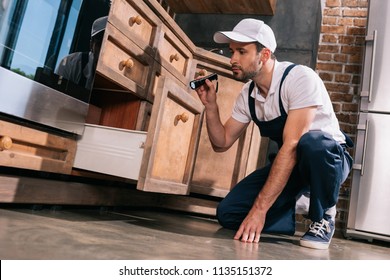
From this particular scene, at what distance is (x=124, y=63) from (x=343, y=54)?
6.02ft

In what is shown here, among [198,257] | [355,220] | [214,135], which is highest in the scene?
→ [214,135]

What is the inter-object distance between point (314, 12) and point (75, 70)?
5.86 feet

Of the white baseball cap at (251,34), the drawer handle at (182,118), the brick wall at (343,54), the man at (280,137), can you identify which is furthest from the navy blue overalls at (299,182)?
the brick wall at (343,54)

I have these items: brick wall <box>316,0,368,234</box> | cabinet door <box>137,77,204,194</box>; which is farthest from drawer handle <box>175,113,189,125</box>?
brick wall <box>316,0,368,234</box>

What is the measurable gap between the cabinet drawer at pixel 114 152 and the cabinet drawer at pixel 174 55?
583mm

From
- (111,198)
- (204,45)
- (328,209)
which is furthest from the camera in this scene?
(204,45)

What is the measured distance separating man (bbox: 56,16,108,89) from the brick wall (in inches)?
73.6

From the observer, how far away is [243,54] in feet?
5.83

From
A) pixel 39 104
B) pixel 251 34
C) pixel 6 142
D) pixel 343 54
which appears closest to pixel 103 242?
pixel 6 142

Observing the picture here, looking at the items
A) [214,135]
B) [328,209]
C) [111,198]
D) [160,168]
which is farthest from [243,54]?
[111,198]

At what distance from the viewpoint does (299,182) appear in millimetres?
1818

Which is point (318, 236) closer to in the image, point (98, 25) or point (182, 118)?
point (182, 118)

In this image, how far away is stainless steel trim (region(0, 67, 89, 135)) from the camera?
1251mm
